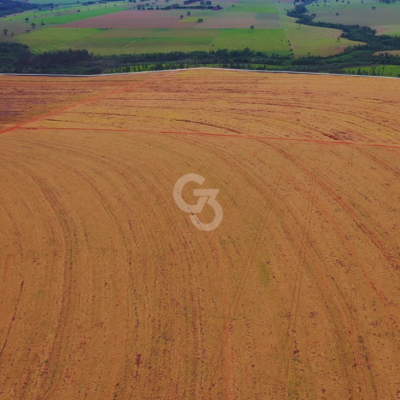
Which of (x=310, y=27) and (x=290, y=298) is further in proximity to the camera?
(x=310, y=27)

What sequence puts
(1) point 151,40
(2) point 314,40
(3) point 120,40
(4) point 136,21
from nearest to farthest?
(2) point 314,40 → (1) point 151,40 → (3) point 120,40 → (4) point 136,21

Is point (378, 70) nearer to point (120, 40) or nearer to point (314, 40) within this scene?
point (314, 40)

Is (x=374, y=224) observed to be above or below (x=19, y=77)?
below

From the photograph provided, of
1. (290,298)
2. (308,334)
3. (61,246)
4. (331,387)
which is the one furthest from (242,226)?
(61,246)

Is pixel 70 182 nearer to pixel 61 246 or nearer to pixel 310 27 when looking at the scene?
pixel 61 246

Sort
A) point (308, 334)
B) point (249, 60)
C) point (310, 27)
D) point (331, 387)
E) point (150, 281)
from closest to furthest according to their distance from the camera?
1. point (331, 387)
2. point (308, 334)
3. point (150, 281)
4. point (249, 60)
5. point (310, 27)

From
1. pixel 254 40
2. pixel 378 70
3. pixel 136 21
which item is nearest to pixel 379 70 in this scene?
pixel 378 70

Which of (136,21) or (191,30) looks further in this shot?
(136,21)
